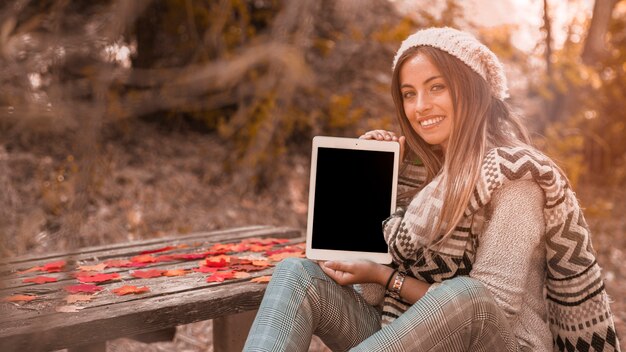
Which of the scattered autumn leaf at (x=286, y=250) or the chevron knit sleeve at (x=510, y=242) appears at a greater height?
the chevron knit sleeve at (x=510, y=242)

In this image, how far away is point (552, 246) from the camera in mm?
2018

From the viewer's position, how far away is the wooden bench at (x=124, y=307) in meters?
1.79

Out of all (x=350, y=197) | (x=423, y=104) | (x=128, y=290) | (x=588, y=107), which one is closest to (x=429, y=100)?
(x=423, y=104)

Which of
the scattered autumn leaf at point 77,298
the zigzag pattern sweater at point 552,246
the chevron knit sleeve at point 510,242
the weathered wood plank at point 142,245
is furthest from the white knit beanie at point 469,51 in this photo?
the scattered autumn leaf at point 77,298

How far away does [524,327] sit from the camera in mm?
2084

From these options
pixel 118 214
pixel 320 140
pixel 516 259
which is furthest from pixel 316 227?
pixel 118 214

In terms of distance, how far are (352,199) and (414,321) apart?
546 mm

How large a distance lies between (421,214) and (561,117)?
395cm

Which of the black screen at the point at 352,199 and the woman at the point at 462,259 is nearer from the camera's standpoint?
the woman at the point at 462,259

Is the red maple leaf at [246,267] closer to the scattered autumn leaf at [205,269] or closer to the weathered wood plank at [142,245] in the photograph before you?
the scattered autumn leaf at [205,269]

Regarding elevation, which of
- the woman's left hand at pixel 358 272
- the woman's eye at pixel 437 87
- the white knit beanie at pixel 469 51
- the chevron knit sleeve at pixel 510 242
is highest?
the white knit beanie at pixel 469 51

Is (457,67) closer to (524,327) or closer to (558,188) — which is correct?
(558,188)

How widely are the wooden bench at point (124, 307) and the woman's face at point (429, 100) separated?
0.69 meters

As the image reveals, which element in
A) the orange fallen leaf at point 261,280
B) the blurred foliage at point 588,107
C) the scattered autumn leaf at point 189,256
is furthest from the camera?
the blurred foliage at point 588,107
